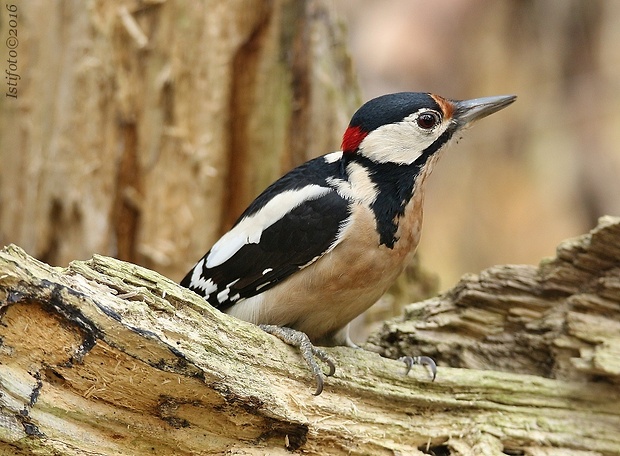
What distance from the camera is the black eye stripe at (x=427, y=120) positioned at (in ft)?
9.23

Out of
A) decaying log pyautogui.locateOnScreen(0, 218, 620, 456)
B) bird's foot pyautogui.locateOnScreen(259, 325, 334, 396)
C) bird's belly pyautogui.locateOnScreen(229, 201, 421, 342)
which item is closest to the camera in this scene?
decaying log pyautogui.locateOnScreen(0, 218, 620, 456)

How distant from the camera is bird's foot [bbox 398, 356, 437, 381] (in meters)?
2.75

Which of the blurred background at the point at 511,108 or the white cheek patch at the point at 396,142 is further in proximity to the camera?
the blurred background at the point at 511,108

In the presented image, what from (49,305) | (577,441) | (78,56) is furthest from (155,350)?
(78,56)

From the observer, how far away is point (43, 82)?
164 inches

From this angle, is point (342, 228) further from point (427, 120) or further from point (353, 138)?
point (427, 120)

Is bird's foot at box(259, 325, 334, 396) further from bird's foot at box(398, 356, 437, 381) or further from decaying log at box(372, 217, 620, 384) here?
decaying log at box(372, 217, 620, 384)

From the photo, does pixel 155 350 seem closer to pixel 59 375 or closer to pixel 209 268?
pixel 59 375

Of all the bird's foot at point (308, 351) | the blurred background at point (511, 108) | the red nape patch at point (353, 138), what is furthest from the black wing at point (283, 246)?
the blurred background at point (511, 108)

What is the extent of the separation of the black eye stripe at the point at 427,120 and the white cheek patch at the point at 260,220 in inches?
16.3

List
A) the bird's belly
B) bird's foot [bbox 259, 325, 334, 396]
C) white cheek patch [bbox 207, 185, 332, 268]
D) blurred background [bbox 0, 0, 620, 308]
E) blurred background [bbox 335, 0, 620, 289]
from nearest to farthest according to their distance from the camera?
bird's foot [bbox 259, 325, 334, 396] < the bird's belly < white cheek patch [bbox 207, 185, 332, 268] < blurred background [bbox 0, 0, 620, 308] < blurred background [bbox 335, 0, 620, 289]
